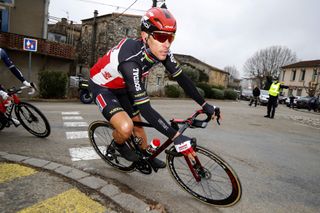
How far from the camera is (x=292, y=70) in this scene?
176ft

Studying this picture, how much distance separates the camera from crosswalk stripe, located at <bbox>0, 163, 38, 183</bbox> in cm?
296

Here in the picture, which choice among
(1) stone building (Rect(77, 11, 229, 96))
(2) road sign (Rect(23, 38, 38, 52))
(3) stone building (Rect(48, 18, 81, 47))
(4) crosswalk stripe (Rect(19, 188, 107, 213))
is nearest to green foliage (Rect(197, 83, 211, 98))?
(1) stone building (Rect(77, 11, 229, 96))

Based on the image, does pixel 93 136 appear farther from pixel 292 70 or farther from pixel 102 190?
pixel 292 70

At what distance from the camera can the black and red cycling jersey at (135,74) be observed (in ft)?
A: 8.23

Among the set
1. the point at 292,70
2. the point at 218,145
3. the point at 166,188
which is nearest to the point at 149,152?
the point at 166,188

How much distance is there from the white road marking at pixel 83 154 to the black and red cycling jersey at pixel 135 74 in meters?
1.28

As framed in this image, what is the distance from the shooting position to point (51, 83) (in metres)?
13.2

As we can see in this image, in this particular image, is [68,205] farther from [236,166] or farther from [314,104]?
[314,104]

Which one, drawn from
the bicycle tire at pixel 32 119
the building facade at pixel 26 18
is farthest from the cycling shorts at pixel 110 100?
the building facade at pixel 26 18

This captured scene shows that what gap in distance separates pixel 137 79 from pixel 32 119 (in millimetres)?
3339

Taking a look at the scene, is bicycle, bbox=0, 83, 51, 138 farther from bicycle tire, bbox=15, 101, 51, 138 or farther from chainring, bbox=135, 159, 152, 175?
chainring, bbox=135, 159, 152, 175

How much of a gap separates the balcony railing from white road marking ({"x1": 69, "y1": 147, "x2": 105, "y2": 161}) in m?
15.3

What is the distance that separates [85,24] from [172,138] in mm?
33052

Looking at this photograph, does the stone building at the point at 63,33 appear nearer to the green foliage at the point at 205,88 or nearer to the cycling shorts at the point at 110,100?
the green foliage at the point at 205,88
